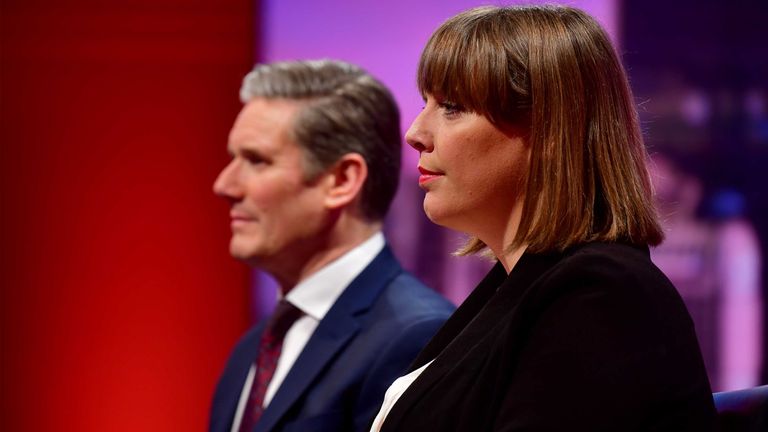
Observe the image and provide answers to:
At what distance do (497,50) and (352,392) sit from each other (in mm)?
851

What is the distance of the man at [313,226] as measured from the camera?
2.05 meters

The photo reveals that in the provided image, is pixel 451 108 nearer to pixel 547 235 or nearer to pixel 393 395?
pixel 547 235

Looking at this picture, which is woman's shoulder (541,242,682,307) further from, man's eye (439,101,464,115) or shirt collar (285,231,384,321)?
shirt collar (285,231,384,321)

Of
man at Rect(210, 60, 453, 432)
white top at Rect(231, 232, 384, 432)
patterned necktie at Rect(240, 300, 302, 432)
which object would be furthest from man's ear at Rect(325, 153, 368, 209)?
patterned necktie at Rect(240, 300, 302, 432)

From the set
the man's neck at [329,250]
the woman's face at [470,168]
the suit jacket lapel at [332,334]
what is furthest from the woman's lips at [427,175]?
the man's neck at [329,250]

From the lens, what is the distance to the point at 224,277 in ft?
10.0

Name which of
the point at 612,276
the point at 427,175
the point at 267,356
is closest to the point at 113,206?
the point at 267,356

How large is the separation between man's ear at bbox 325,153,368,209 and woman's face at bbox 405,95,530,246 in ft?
2.83

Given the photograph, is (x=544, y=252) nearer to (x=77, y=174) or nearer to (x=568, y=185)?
(x=568, y=185)

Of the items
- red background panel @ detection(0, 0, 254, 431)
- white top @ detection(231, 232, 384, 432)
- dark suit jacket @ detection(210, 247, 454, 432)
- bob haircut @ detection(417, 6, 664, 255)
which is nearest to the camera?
bob haircut @ detection(417, 6, 664, 255)

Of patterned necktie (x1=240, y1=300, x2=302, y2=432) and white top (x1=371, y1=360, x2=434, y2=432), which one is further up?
white top (x1=371, y1=360, x2=434, y2=432)

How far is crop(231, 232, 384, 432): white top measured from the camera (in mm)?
2164

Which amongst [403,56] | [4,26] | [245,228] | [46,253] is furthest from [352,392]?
[4,26]

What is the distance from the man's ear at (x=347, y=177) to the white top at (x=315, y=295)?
11 cm
